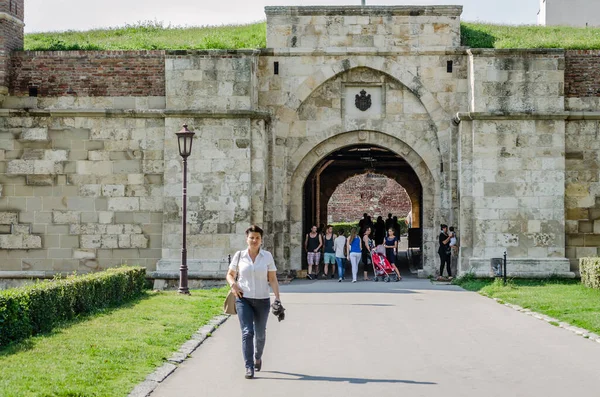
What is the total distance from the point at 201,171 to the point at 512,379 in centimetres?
1116

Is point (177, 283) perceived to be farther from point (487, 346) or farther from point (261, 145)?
point (487, 346)

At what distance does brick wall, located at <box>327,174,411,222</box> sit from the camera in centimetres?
4628

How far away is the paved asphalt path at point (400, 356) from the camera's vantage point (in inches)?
299

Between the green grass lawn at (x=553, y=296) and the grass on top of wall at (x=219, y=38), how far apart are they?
5.26 m

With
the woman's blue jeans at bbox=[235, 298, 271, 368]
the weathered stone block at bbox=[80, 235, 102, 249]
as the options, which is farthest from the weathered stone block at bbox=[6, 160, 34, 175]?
the woman's blue jeans at bbox=[235, 298, 271, 368]

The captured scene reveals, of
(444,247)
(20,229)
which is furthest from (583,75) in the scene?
(20,229)

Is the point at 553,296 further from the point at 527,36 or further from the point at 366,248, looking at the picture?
the point at 527,36

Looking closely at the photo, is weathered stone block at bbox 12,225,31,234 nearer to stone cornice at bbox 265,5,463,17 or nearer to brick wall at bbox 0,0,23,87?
brick wall at bbox 0,0,23,87

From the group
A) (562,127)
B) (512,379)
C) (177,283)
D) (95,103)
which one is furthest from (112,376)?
(562,127)

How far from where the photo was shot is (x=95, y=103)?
18641 millimetres

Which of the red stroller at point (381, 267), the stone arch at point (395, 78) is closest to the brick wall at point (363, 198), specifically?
the red stroller at point (381, 267)

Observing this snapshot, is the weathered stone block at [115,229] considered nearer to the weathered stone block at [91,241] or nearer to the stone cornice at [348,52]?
the weathered stone block at [91,241]

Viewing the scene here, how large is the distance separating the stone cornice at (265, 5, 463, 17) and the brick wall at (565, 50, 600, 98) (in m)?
2.62

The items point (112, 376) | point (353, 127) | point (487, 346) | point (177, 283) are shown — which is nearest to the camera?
point (112, 376)
